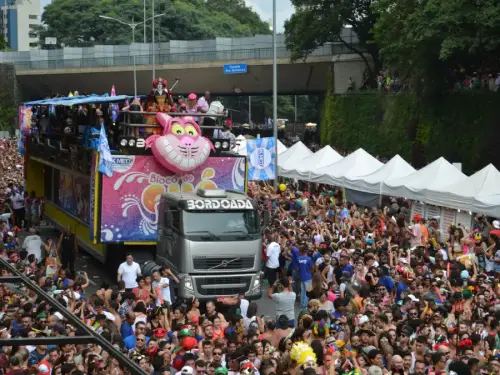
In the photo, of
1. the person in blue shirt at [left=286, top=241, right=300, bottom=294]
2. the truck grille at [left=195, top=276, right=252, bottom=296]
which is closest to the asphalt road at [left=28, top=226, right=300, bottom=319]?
the person in blue shirt at [left=286, top=241, right=300, bottom=294]

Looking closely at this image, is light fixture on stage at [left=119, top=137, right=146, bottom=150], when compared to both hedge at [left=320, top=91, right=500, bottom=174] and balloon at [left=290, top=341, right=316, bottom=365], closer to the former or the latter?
balloon at [left=290, top=341, right=316, bottom=365]

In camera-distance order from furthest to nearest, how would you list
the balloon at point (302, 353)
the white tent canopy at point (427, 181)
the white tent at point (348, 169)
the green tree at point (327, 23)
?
1. the green tree at point (327, 23)
2. the white tent at point (348, 169)
3. the white tent canopy at point (427, 181)
4. the balloon at point (302, 353)

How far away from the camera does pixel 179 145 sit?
21.3m

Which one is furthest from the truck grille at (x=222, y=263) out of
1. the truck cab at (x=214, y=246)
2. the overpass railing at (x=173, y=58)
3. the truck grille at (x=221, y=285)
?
the overpass railing at (x=173, y=58)

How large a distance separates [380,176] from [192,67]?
44389mm

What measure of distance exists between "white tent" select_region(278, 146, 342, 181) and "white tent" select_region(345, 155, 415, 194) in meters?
4.07

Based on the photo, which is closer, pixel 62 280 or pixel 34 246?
pixel 62 280

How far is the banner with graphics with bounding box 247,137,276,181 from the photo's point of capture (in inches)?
1198

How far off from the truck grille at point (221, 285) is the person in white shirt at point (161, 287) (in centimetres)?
127

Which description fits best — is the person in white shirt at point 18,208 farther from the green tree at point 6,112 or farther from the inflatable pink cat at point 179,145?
the green tree at point 6,112

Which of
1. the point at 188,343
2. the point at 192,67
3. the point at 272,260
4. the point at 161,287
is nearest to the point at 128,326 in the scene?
the point at 188,343

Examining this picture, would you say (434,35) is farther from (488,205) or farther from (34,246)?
(34,246)

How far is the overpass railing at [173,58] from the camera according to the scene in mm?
65375

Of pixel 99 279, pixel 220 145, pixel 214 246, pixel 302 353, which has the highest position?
pixel 220 145
